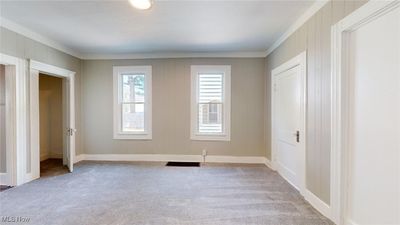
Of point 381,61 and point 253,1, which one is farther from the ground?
point 253,1

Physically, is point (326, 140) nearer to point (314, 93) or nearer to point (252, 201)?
point (314, 93)

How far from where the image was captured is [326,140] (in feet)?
8.84

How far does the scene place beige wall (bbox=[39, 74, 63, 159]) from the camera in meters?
5.84

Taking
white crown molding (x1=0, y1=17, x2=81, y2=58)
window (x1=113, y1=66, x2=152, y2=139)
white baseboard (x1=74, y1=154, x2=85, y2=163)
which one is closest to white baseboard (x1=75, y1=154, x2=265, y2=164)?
white baseboard (x1=74, y1=154, x2=85, y2=163)

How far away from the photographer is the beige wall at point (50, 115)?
19.2ft

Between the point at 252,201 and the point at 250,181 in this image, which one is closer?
the point at 252,201

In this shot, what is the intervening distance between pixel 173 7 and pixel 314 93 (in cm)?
216

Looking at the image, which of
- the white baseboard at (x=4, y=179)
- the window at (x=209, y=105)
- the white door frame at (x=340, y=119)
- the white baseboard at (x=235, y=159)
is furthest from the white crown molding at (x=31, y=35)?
the white door frame at (x=340, y=119)

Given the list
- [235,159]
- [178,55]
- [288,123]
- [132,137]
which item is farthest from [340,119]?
[132,137]

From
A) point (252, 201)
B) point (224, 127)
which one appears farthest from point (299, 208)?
point (224, 127)

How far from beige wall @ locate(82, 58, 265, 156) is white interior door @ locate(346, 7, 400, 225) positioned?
3.09 metres

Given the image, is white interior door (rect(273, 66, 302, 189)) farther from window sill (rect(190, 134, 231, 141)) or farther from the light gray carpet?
window sill (rect(190, 134, 231, 141))

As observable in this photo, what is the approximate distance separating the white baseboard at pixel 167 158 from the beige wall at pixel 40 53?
0.38 meters

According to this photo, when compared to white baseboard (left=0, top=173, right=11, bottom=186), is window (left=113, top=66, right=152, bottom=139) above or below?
above
